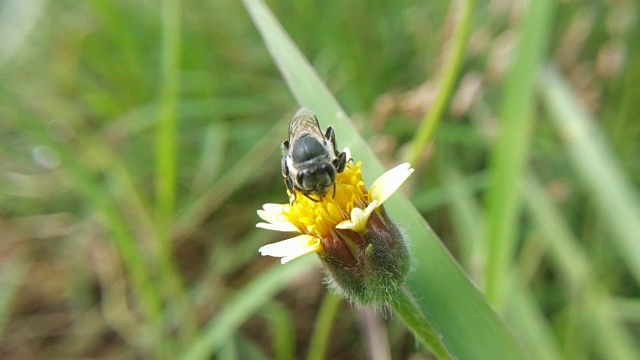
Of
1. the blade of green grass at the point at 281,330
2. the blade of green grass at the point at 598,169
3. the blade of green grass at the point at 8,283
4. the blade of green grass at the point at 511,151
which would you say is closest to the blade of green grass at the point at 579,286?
the blade of green grass at the point at 598,169

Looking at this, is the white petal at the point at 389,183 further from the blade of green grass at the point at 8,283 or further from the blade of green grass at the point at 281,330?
the blade of green grass at the point at 8,283

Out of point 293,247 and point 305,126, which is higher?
point 305,126

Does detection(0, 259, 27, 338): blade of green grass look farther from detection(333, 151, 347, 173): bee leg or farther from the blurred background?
detection(333, 151, 347, 173): bee leg

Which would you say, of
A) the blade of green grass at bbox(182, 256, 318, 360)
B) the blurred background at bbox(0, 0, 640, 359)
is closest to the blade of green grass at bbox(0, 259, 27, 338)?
the blurred background at bbox(0, 0, 640, 359)

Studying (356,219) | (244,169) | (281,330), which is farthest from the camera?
(244,169)

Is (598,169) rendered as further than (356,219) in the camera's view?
Yes

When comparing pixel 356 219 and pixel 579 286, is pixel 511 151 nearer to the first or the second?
pixel 579 286

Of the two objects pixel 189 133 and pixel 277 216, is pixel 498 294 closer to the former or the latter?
Result: pixel 277 216

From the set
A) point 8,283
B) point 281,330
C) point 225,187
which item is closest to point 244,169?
point 225,187
